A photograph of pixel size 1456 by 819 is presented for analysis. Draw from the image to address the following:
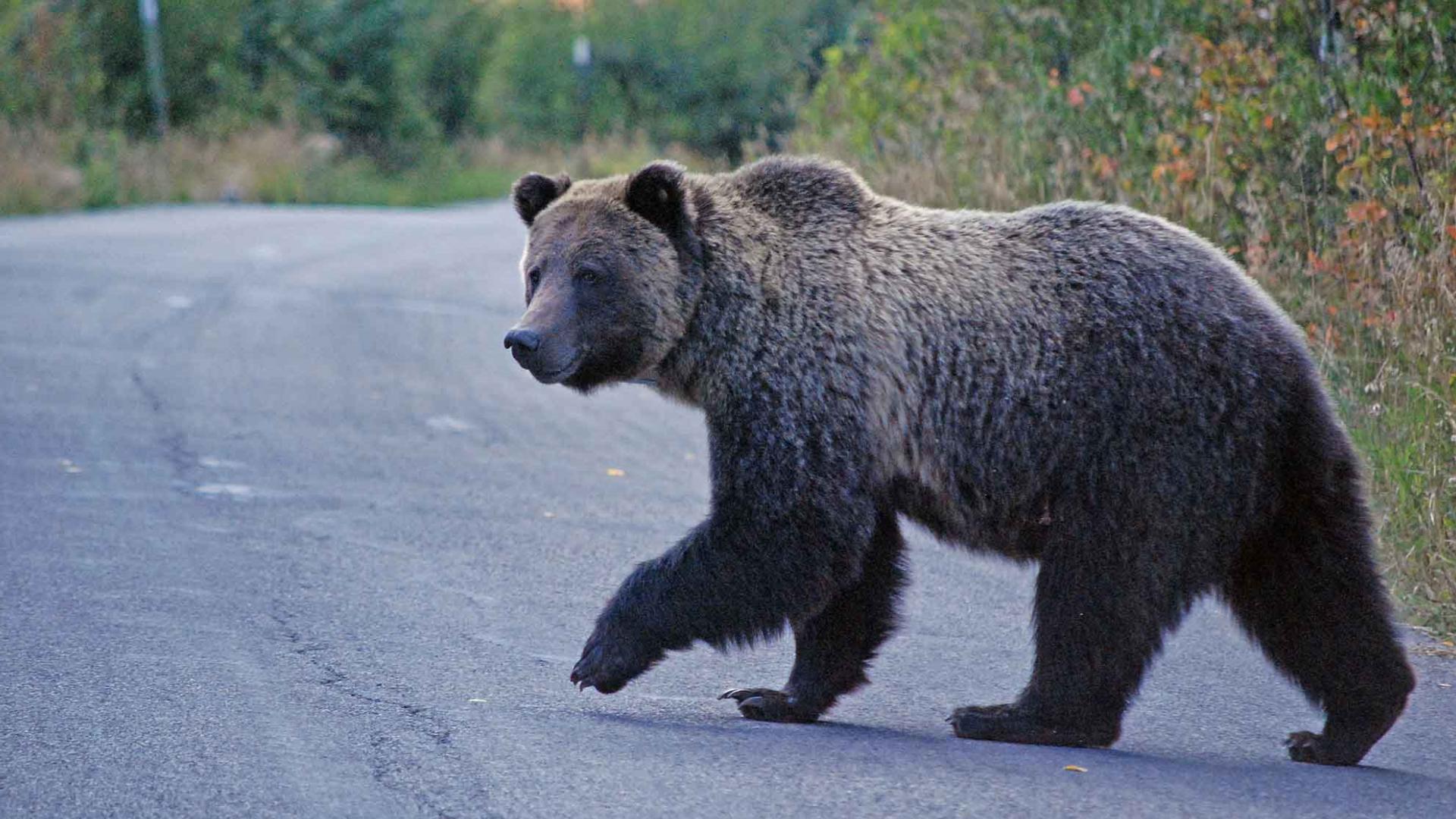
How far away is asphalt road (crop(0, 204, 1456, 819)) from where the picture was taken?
429 centimetres

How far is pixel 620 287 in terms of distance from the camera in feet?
17.9

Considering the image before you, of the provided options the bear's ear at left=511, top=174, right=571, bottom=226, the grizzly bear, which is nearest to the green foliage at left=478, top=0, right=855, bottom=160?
the bear's ear at left=511, top=174, right=571, bottom=226

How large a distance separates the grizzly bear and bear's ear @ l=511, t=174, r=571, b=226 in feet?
1.02

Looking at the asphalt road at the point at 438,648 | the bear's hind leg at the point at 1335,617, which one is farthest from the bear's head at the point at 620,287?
the bear's hind leg at the point at 1335,617

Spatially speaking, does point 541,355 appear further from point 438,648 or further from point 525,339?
point 438,648

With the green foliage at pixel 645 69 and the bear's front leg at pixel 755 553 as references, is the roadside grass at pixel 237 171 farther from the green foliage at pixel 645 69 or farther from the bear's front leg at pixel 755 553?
the bear's front leg at pixel 755 553

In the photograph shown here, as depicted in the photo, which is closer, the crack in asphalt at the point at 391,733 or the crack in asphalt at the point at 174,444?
the crack in asphalt at the point at 391,733

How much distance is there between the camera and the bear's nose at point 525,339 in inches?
207

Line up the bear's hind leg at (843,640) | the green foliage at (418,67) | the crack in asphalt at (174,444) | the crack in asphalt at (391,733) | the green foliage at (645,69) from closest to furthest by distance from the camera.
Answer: the crack in asphalt at (391,733) < the bear's hind leg at (843,640) < the crack in asphalt at (174,444) < the green foliage at (418,67) < the green foliage at (645,69)

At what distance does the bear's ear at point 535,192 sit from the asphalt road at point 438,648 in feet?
4.82

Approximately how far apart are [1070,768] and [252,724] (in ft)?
7.29

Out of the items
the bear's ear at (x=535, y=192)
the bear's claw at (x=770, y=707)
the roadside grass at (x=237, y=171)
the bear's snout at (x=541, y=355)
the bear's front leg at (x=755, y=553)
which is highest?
the bear's ear at (x=535, y=192)

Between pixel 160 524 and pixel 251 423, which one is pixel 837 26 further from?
pixel 160 524

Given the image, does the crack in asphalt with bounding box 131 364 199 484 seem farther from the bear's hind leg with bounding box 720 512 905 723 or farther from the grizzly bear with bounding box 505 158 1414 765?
the bear's hind leg with bounding box 720 512 905 723
